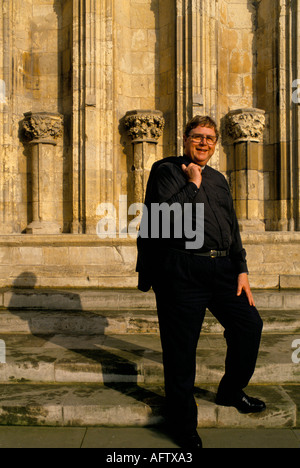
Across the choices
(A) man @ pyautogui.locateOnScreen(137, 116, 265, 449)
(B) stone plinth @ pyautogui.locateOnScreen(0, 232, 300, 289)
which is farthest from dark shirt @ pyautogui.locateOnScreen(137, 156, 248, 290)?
(B) stone plinth @ pyautogui.locateOnScreen(0, 232, 300, 289)

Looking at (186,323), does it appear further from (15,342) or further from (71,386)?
(15,342)

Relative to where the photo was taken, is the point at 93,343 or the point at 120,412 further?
the point at 93,343

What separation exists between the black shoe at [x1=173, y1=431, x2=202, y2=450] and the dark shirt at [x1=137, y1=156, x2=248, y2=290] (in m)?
0.88

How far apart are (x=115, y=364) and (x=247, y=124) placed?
459cm

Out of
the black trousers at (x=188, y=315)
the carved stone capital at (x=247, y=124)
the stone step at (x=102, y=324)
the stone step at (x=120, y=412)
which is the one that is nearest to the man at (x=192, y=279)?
the black trousers at (x=188, y=315)

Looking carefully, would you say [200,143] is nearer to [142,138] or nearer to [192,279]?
[192,279]

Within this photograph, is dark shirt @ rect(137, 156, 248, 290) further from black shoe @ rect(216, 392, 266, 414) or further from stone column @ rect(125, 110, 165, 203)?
stone column @ rect(125, 110, 165, 203)

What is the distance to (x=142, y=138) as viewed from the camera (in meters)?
6.53

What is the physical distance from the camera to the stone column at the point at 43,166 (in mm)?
6523

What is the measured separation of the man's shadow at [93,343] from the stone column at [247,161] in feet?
10.0

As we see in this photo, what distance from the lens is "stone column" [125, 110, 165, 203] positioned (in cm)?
648

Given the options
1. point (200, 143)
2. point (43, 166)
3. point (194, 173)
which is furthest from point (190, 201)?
point (43, 166)

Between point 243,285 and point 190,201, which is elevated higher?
point 190,201

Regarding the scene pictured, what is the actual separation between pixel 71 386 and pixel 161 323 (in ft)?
3.60
